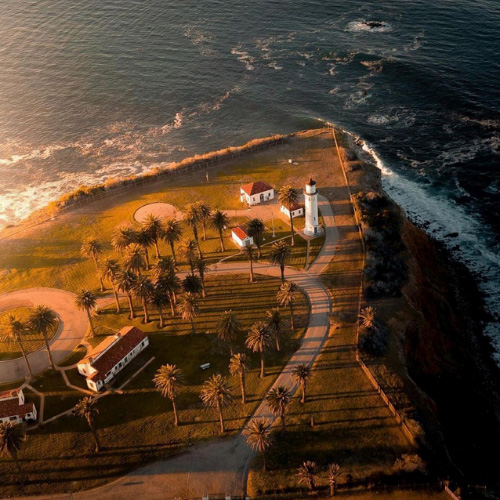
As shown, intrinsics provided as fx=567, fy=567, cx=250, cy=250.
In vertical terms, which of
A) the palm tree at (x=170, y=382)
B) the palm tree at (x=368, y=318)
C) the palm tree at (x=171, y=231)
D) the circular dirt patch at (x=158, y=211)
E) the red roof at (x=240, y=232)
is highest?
the palm tree at (x=171, y=231)

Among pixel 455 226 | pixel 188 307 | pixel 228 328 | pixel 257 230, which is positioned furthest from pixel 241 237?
pixel 455 226

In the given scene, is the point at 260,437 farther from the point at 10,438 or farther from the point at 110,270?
the point at 110,270

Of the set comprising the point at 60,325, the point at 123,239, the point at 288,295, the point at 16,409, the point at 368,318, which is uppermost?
the point at 123,239

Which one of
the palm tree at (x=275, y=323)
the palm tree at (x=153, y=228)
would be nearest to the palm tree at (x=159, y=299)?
the palm tree at (x=153, y=228)

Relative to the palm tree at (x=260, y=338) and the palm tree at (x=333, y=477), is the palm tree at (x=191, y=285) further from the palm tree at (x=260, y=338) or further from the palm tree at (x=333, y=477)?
the palm tree at (x=333, y=477)

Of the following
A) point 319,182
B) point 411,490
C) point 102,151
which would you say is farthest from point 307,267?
point 102,151
